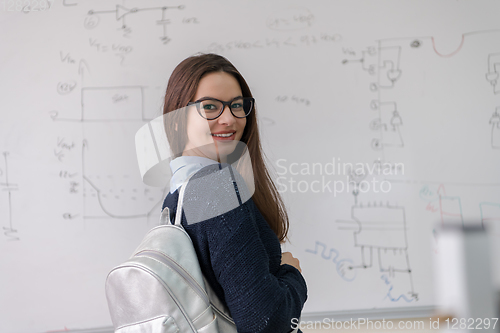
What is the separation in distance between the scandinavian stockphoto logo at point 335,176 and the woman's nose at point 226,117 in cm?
76

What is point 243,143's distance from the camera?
77 cm

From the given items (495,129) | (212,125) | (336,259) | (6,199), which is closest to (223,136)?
(212,125)

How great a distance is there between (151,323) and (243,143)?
0.42 metres

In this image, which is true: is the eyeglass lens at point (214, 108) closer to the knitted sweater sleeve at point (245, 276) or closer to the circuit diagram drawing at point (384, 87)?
the knitted sweater sleeve at point (245, 276)

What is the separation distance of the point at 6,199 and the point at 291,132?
3.83 feet

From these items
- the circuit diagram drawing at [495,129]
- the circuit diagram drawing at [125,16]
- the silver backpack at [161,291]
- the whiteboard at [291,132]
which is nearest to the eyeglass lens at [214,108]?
the silver backpack at [161,291]

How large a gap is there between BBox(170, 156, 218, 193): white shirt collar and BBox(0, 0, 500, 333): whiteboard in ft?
2.60

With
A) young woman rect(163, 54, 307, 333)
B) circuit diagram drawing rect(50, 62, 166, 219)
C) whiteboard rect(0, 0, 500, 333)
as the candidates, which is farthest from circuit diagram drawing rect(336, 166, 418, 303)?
circuit diagram drawing rect(50, 62, 166, 219)

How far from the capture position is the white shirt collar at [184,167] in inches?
22.9

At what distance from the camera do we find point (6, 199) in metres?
1.30

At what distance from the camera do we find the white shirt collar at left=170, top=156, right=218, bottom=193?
582 millimetres

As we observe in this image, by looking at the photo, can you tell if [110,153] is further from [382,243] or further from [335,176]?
[382,243]

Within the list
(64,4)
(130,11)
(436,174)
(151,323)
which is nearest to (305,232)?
(436,174)

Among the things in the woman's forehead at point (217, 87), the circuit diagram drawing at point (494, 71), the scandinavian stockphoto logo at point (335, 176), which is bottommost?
the scandinavian stockphoto logo at point (335, 176)
